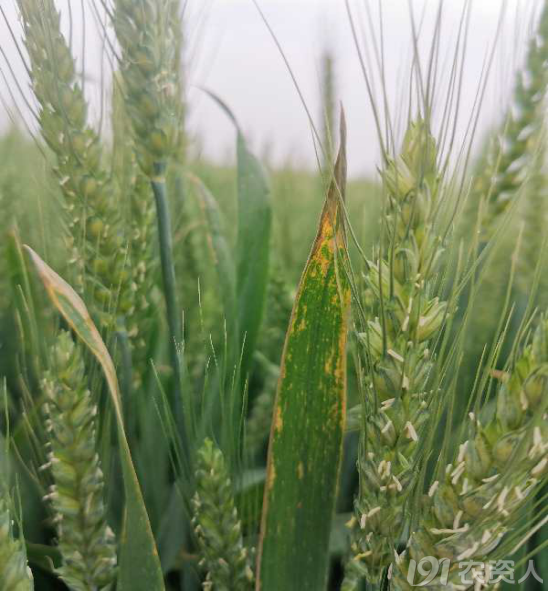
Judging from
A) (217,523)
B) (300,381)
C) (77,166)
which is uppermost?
(77,166)

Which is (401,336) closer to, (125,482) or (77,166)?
(125,482)

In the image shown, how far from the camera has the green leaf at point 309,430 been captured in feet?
1.45

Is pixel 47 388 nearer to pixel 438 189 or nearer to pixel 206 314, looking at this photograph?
→ pixel 438 189

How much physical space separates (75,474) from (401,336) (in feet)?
0.84

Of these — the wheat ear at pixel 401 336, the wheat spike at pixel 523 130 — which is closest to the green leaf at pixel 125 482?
the wheat ear at pixel 401 336

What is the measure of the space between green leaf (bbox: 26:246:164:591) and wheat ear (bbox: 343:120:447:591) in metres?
0.15

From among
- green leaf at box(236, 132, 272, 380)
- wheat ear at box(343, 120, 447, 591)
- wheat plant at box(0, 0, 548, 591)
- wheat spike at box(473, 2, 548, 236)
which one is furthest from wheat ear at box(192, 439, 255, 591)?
wheat spike at box(473, 2, 548, 236)

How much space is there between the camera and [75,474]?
44 cm

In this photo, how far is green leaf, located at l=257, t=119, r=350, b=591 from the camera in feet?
1.45

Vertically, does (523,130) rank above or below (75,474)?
above

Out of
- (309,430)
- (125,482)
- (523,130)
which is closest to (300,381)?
(309,430)

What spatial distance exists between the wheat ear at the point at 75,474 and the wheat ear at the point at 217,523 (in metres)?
0.07

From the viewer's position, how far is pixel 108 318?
53 centimetres

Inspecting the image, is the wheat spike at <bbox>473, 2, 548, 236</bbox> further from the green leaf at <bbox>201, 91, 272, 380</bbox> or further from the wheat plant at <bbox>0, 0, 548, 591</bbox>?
the green leaf at <bbox>201, 91, 272, 380</bbox>
